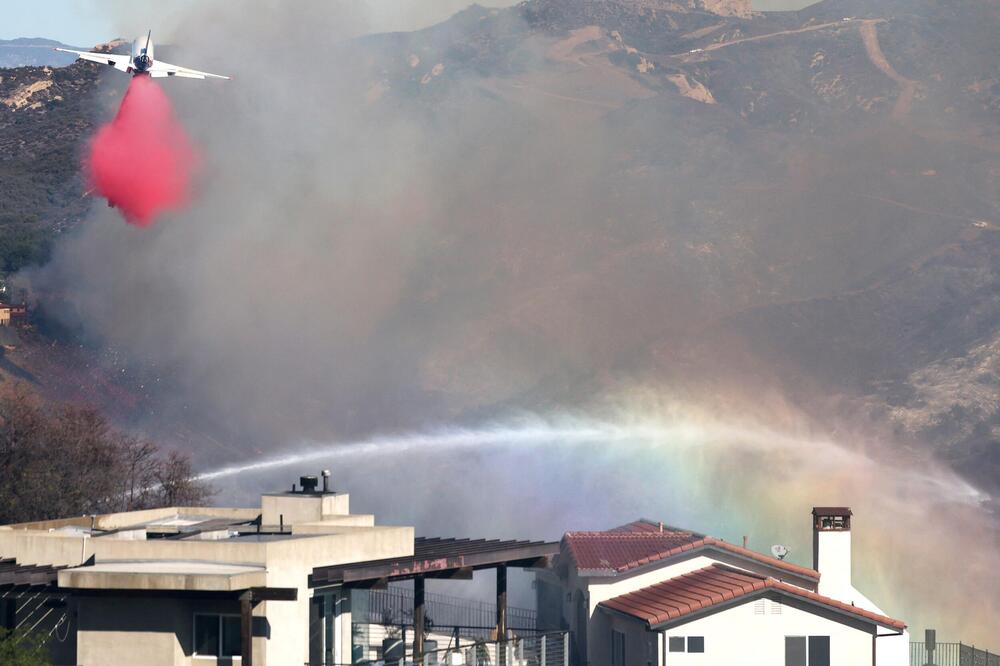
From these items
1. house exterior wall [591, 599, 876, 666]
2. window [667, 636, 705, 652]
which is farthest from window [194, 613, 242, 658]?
window [667, 636, 705, 652]

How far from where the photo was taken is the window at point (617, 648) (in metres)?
50.0

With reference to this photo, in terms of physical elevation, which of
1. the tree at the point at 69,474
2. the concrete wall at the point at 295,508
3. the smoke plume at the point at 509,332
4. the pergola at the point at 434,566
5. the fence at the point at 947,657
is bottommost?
the fence at the point at 947,657

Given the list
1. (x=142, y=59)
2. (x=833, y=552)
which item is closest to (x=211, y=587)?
(x=833, y=552)

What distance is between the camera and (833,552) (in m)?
52.8

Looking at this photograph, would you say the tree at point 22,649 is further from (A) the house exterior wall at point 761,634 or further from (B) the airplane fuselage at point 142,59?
(B) the airplane fuselage at point 142,59

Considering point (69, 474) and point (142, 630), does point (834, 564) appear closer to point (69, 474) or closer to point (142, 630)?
point (142, 630)

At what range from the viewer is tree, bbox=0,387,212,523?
7269 centimetres

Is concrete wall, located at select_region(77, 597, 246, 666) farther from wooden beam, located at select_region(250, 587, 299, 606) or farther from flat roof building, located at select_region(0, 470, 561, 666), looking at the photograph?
wooden beam, located at select_region(250, 587, 299, 606)

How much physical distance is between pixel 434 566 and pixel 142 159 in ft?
344

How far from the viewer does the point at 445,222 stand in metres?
190

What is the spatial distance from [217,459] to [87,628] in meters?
91.1

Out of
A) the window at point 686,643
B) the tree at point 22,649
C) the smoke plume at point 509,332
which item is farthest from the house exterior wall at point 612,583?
the smoke plume at point 509,332

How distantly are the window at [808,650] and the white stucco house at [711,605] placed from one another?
2cm

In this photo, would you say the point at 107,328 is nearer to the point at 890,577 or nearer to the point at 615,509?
the point at 615,509
